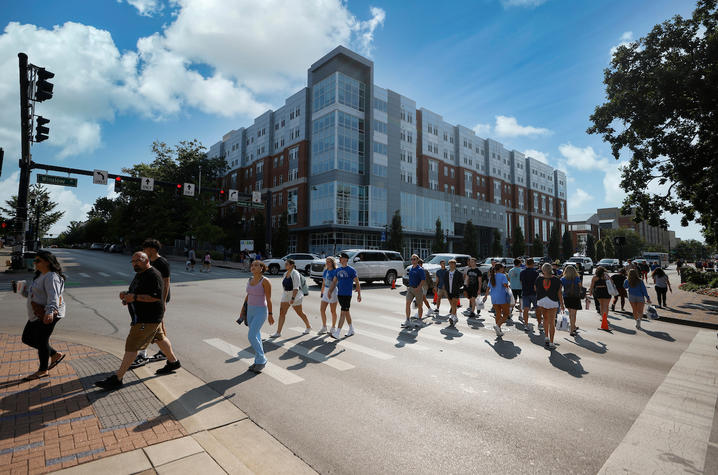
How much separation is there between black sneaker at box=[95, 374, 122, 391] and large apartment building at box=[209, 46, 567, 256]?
32.5 metres

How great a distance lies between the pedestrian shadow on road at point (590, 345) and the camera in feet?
24.5

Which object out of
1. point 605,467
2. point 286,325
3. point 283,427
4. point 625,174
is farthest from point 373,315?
point 625,174

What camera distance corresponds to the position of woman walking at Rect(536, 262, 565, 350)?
763cm

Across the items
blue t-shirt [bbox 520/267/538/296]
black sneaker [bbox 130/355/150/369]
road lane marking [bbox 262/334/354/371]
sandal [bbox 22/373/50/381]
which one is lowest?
road lane marking [bbox 262/334/354/371]

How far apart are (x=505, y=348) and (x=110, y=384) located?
22.6 ft

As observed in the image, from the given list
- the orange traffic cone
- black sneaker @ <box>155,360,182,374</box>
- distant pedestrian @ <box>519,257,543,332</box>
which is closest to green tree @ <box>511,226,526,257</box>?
the orange traffic cone

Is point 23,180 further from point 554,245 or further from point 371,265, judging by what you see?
point 554,245

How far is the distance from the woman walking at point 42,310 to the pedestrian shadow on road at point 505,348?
7.34 meters

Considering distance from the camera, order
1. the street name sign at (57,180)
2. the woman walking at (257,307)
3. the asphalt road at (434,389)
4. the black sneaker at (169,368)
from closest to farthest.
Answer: the asphalt road at (434,389) < the black sneaker at (169,368) < the woman walking at (257,307) < the street name sign at (57,180)

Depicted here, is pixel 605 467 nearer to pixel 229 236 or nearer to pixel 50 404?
pixel 50 404

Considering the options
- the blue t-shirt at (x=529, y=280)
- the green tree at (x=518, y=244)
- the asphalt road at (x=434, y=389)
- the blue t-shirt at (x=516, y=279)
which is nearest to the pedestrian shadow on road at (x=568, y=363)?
the asphalt road at (x=434, y=389)

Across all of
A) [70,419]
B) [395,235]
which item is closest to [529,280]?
[70,419]

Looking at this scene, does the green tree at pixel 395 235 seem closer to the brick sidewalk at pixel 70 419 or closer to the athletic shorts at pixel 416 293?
the athletic shorts at pixel 416 293

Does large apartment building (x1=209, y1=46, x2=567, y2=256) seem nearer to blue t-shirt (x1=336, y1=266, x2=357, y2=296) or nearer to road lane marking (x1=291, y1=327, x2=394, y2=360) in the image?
blue t-shirt (x1=336, y1=266, x2=357, y2=296)
